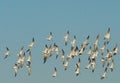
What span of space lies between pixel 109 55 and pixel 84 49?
26.8ft

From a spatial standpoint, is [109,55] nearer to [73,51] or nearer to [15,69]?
[73,51]

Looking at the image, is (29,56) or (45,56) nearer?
(29,56)

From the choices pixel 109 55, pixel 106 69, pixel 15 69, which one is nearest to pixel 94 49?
pixel 109 55

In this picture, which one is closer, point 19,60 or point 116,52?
point 116,52

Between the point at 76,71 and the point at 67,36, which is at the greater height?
the point at 67,36

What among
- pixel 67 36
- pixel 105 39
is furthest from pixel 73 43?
pixel 105 39

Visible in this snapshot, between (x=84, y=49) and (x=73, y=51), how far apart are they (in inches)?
115

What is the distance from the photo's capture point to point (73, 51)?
4916 inches

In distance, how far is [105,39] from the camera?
120 m

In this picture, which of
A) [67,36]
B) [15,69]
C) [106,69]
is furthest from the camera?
[15,69]

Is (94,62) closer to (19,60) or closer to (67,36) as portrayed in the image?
(67,36)

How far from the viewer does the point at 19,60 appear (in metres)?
132

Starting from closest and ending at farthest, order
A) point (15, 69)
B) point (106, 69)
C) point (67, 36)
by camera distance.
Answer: point (106, 69) < point (67, 36) < point (15, 69)

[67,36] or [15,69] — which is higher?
[67,36]
